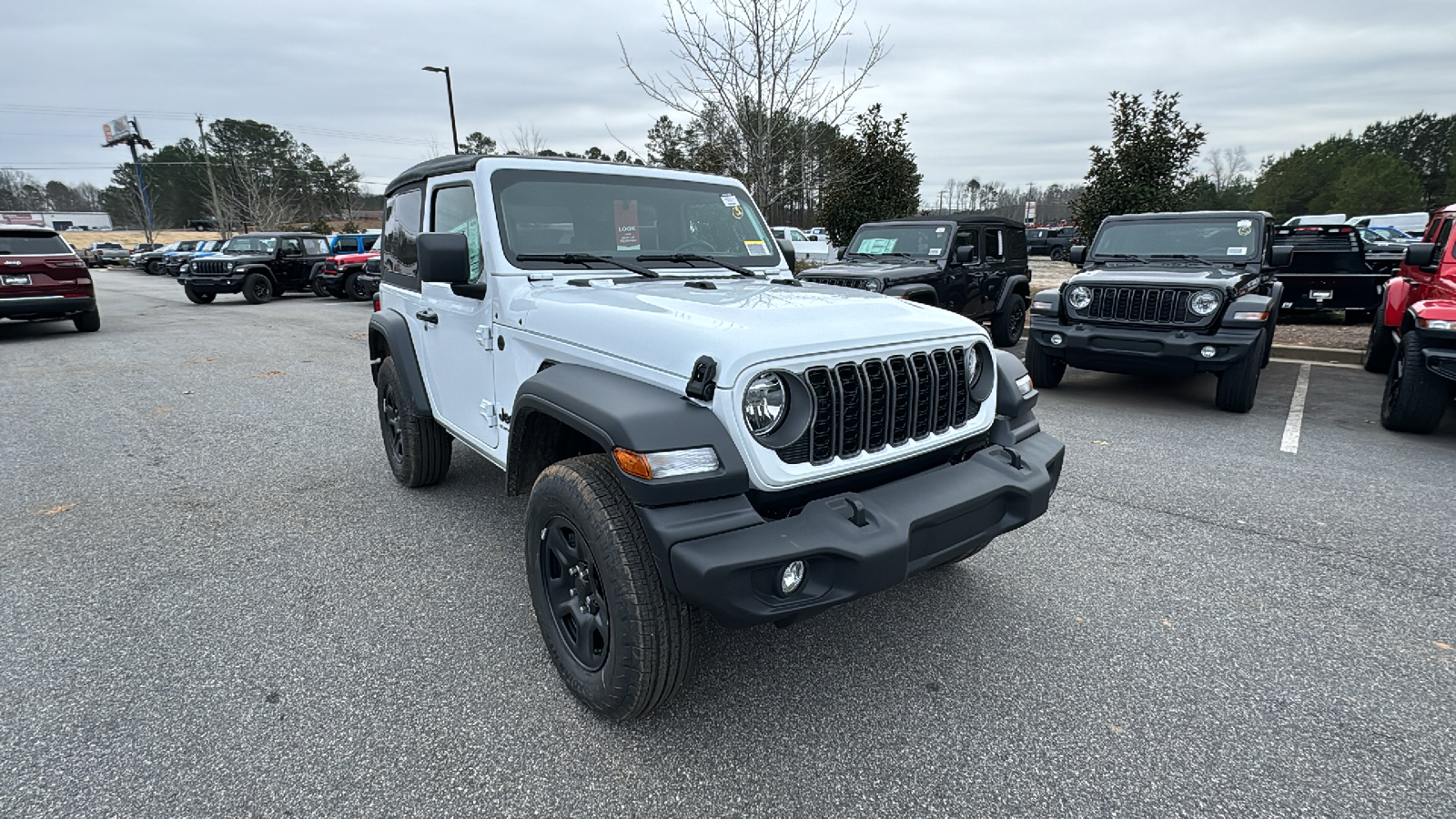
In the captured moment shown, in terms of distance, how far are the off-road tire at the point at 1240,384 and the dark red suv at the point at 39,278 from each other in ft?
51.1

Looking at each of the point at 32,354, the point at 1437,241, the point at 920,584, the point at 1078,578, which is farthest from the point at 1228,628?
the point at 32,354

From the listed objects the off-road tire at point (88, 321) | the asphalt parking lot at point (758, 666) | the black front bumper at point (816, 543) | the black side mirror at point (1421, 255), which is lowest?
the asphalt parking lot at point (758, 666)

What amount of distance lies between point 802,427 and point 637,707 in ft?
3.24

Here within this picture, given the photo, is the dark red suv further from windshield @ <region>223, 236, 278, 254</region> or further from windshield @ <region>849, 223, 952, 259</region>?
windshield @ <region>849, 223, 952, 259</region>

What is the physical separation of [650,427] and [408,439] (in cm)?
279

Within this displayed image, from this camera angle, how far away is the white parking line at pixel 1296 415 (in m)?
5.44

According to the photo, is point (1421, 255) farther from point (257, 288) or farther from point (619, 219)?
point (257, 288)

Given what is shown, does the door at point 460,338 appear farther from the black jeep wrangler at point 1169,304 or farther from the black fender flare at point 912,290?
the black fender flare at point 912,290

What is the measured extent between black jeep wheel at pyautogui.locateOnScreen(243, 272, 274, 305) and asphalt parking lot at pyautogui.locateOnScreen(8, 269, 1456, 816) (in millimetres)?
15178

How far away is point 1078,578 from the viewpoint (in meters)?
3.36

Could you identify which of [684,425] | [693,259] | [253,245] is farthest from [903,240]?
[253,245]

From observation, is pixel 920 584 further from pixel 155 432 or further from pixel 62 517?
pixel 155 432

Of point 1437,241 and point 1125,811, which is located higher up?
point 1437,241

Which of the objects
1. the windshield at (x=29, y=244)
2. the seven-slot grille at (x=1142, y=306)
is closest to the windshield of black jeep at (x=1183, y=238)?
the seven-slot grille at (x=1142, y=306)
